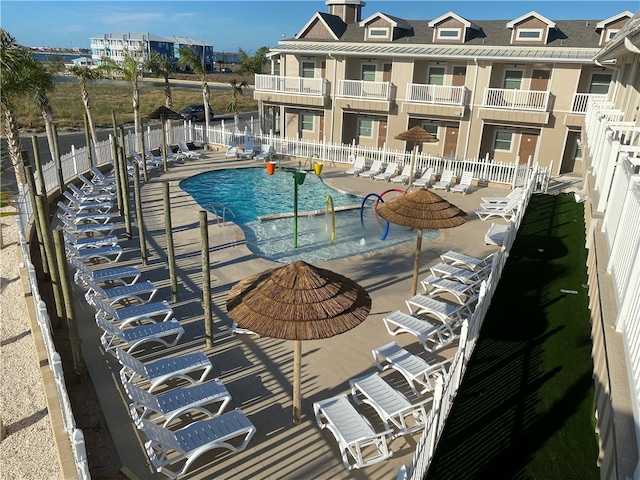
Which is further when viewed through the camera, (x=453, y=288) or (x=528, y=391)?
(x=453, y=288)

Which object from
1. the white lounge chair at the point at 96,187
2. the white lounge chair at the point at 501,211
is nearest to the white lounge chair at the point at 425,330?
the white lounge chair at the point at 501,211

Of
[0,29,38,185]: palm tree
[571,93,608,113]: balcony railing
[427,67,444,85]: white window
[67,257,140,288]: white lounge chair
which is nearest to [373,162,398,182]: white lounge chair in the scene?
[427,67,444,85]: white window

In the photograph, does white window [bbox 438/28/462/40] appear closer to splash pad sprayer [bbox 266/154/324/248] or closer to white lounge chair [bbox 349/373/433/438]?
splash pad sprayer [bbox 266/154/324/248]

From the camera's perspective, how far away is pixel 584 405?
6.79m

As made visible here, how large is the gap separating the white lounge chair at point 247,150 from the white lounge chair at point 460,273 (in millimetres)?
16612

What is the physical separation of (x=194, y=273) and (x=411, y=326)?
18.5 ft

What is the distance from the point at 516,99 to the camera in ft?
72.9

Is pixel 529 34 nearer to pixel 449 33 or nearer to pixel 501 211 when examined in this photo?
pixel 449 33

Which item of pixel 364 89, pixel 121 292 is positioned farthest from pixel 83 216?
pixel 364 89

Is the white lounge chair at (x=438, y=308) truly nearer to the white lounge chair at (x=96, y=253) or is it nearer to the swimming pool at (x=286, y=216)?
the swimming pool at (x=286, y=216)

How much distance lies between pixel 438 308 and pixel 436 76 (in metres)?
20.3

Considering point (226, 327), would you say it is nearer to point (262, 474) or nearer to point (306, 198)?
point (262, 474)

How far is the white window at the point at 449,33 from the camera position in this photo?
24.7 meters

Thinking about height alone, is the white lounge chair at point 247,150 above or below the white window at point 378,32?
below
